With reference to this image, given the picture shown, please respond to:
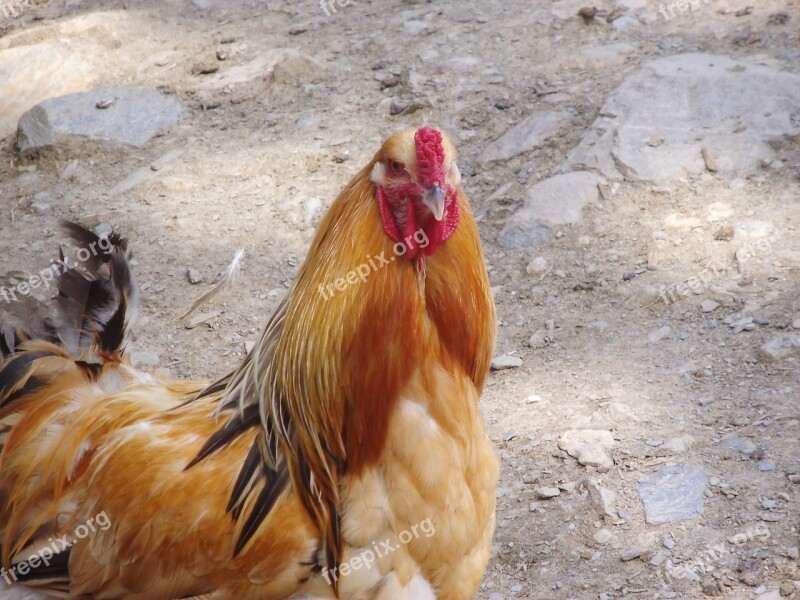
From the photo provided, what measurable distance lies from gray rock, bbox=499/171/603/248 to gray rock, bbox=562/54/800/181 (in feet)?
0.56

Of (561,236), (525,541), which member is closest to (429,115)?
(561,236)

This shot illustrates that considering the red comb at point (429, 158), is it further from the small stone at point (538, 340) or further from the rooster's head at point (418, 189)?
the small stone at point (538, 340)

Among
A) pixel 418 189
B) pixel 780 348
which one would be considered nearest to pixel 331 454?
pixel 418 189

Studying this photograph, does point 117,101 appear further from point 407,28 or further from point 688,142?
point 688,142

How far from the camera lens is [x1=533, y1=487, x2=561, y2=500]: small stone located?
425 centimetres

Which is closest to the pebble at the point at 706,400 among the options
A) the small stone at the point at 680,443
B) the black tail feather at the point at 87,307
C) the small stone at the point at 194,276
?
the small stone at the point at 680,443

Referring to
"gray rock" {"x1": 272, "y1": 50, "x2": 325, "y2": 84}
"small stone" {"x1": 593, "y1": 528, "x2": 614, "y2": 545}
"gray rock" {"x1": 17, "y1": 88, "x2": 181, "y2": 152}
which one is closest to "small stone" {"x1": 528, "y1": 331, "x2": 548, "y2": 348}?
"small stone" {"x1": 593, "y1": 528, "x2": 614, "y2": 545}

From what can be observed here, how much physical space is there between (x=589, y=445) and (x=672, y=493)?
1.59 ft

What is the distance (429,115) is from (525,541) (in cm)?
380

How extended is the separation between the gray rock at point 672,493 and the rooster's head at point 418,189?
194 cm

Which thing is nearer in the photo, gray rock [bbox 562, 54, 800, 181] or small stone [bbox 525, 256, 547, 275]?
small stone [bbox 525, 256, 547, 275]

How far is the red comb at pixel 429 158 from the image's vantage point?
275 cm

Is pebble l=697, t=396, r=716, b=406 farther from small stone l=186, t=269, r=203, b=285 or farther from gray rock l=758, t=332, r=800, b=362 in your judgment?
small stone l=186, t=269, r=203, b=285

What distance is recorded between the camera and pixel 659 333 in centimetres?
503
